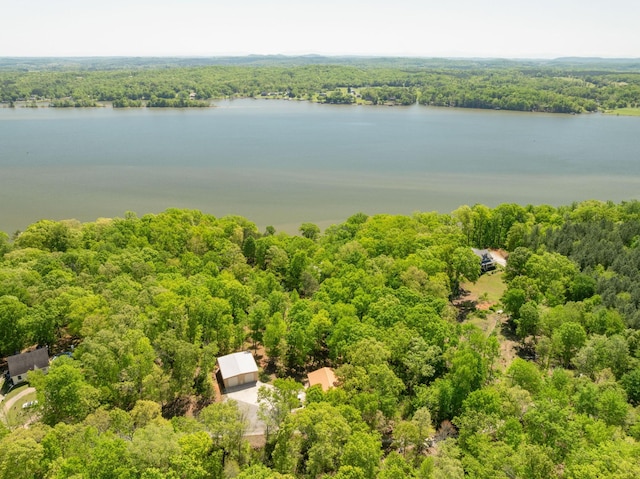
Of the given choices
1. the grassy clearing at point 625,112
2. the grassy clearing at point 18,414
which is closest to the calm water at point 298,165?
the grassy clearing at point 625,112

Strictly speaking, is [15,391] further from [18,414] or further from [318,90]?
[318,90]

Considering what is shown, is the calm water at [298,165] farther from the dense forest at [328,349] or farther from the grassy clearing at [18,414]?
the grassy clearing at [18,414]

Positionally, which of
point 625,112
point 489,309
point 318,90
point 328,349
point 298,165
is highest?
point 318,90

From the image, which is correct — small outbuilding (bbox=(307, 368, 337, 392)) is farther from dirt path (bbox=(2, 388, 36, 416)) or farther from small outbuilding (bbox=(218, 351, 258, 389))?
dirt path (bbox=(2, 388, 36, 416))

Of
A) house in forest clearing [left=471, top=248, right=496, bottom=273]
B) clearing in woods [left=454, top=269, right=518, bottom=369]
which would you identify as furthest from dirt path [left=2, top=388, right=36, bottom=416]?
house in forest clearing [left=471, top=248, right=496, bottom=273]

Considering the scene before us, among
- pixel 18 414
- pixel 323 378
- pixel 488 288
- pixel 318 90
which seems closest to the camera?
pixel 18 414

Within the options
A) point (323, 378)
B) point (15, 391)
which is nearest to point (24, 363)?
point (15, 391)

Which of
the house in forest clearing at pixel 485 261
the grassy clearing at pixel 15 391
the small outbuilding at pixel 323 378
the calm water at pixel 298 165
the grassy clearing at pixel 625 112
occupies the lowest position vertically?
the grassy clearing at pixel 15 391
